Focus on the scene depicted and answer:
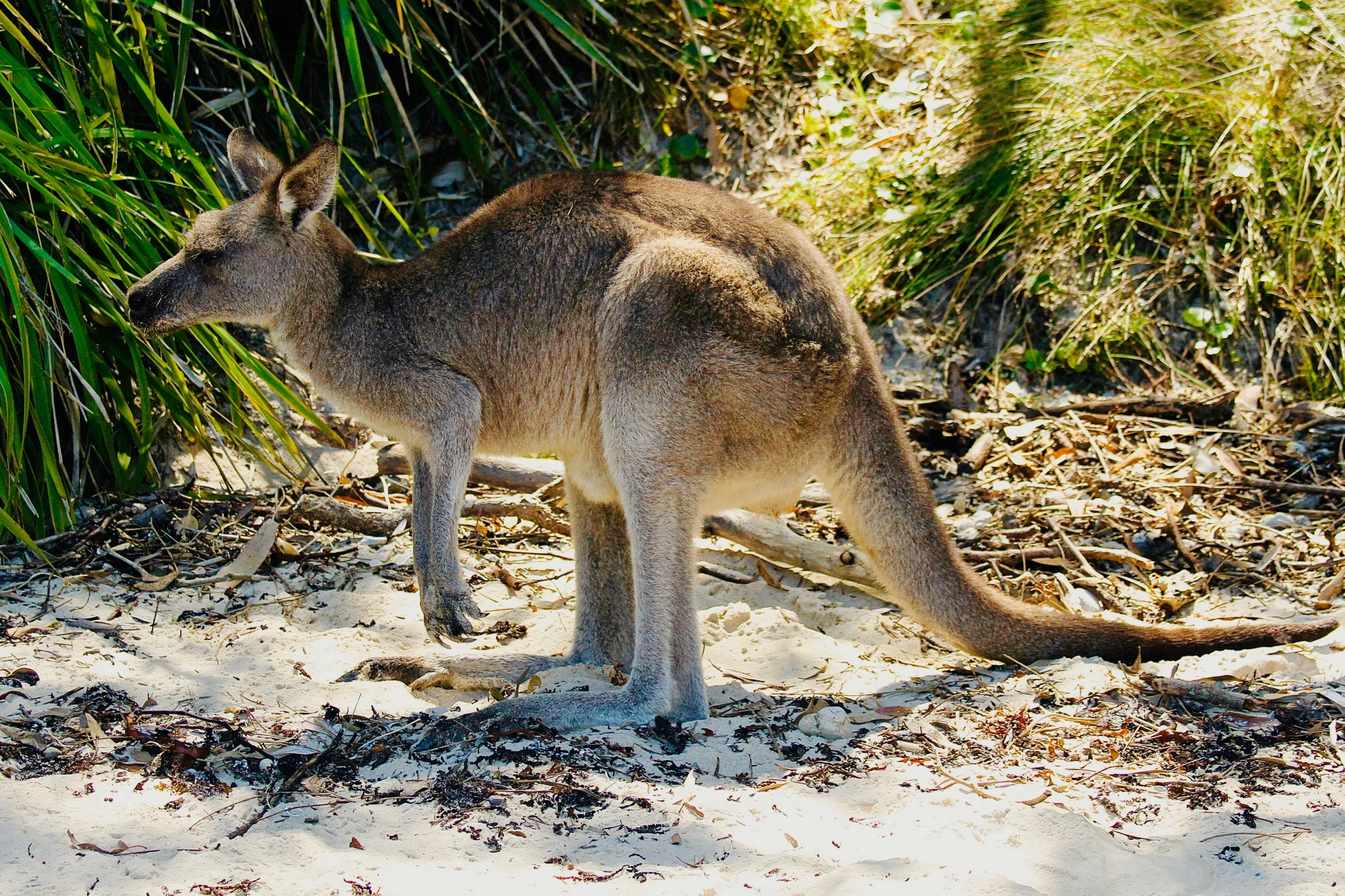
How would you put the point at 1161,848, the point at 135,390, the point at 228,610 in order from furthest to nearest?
the point at 135,390, the point at 228,610, the point at 1161,848

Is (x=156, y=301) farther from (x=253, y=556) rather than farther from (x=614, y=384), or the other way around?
(x=614, y=384)

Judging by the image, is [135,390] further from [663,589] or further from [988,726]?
[988,726]

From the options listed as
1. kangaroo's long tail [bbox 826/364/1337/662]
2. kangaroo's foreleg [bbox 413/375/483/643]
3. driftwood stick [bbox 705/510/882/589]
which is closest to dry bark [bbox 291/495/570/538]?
driftwood stick [bbox 705/510/882/589]

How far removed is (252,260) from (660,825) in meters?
2.26

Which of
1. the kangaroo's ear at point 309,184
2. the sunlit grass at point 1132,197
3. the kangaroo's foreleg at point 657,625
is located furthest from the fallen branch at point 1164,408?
the kangaroo's ear at point 309,184

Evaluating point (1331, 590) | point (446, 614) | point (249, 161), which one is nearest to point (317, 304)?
point (249, 161)

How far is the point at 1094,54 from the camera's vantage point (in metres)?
6.13

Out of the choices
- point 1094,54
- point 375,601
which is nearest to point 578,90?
point 1094,54

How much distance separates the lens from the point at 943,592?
3629 mm

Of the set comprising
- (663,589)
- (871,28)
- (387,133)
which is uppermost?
(871,28)

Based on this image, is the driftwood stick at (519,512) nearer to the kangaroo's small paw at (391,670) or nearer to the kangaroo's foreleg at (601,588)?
the kangaroo's foreleg at (601,588)

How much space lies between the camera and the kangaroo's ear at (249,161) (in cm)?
421

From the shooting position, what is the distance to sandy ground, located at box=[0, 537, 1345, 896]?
252cm

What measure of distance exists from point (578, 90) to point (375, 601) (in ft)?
10.5
